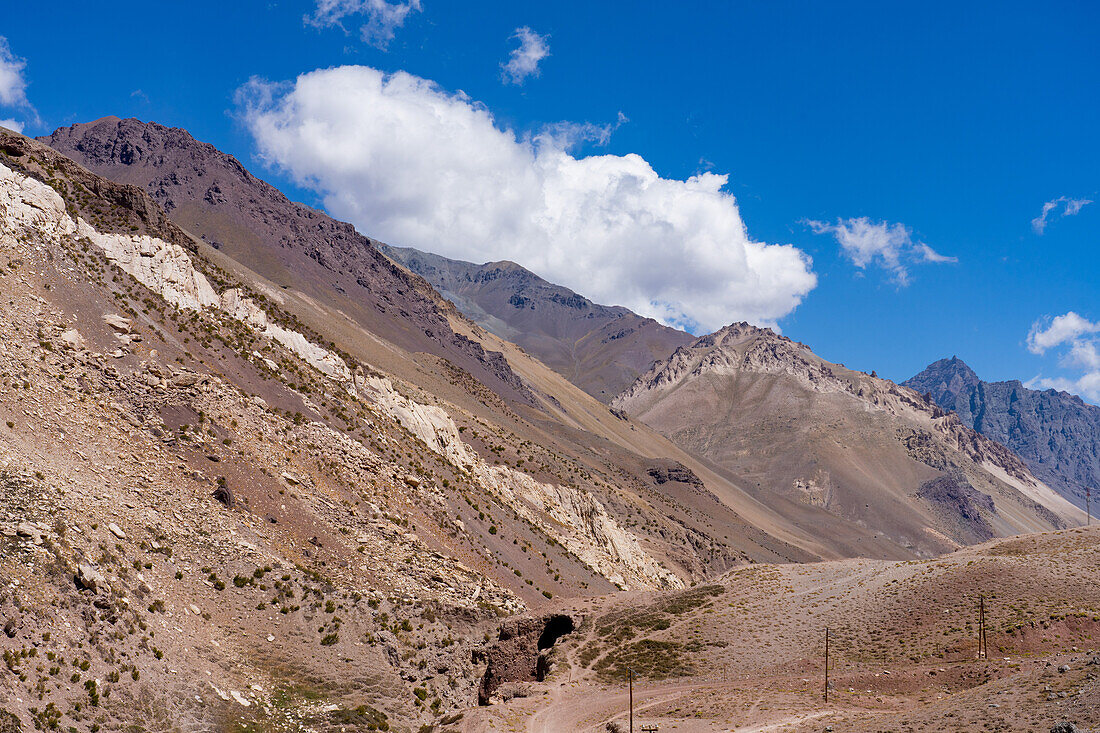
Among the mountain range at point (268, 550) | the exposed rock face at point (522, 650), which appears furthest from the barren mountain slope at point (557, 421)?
the exposed rock face at point (522, 650)

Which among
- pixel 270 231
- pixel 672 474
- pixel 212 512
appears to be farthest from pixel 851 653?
pixel 270 231

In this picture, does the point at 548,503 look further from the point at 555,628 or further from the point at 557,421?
the point at 557,421

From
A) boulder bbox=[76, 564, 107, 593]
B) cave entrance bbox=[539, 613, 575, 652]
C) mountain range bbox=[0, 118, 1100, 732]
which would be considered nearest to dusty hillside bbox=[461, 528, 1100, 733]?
mountain range bbox=[0, 118, 1100, 732]

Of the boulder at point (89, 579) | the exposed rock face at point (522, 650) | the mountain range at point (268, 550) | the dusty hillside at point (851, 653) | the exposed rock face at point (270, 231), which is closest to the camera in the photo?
the dusty hillside at point (851, 653)

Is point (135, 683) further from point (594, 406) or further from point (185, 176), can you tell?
point (594, 406)

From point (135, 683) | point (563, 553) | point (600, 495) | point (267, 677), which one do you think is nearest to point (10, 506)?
point (135, 683)

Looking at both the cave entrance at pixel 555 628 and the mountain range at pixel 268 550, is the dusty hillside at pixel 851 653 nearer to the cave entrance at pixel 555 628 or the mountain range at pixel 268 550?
the mountain range at pixel 268 550

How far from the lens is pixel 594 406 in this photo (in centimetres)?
17188

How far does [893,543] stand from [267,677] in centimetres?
16973

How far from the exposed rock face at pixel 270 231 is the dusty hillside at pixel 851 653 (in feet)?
270

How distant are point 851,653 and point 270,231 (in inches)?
4735

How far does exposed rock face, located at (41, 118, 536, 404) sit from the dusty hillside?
82174mm

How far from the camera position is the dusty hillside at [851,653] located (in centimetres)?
2389

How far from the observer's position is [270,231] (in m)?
131
